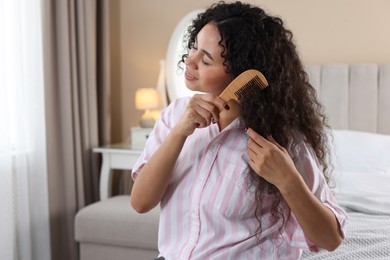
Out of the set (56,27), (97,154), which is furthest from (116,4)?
(97,154)

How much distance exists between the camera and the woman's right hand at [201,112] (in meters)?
0.95

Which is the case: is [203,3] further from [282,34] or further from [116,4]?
[282,34]

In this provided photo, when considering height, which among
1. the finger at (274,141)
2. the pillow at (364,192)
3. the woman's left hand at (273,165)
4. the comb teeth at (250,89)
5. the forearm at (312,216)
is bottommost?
the pillow at (364,192)

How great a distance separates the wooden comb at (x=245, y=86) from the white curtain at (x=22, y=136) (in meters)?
1.63

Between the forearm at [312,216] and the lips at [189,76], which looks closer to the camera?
the forearm at [312,216]

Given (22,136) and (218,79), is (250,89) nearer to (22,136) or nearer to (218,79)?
(218,79)

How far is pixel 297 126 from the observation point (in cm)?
101

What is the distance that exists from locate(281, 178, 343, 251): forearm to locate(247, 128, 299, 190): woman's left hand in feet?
0.05

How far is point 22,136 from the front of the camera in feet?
7.89

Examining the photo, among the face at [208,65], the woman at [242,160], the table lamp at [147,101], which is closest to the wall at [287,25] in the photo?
the table lamp at [147,101]

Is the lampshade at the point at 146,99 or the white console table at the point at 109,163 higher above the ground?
the lampshade at the point at 146,99

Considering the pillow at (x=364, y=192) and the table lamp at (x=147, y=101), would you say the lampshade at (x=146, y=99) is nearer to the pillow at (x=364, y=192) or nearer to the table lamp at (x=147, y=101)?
the table lamp at (x=147, y=101)

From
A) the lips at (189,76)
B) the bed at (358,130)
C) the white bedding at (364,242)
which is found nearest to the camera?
the lips at (189,76)

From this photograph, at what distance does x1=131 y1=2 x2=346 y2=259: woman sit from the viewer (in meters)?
0.94
